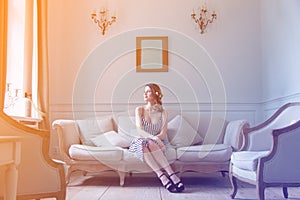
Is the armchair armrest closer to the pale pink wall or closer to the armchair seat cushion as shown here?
the armchair seat cushion

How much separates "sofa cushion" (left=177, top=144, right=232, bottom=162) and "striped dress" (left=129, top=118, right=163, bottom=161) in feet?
1.26

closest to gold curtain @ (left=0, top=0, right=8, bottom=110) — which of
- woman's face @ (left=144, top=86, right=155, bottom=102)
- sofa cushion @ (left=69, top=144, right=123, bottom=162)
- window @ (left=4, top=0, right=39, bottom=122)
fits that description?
window @ (left=4, top=0, right=39, bottom=122)

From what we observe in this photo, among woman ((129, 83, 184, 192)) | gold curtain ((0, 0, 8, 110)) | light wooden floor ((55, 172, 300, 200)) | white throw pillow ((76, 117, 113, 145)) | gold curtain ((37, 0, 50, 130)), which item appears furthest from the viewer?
gold curtain ((37, 0, 50, 130))

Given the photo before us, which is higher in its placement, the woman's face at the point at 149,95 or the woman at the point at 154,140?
the woman's face at the point at 149,95

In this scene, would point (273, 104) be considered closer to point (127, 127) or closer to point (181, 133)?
point (181, 133)

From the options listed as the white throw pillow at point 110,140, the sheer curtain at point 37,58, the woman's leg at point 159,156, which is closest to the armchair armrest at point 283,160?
the woman's leg at point 159,156

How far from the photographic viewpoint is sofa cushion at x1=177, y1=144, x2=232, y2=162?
140 inches

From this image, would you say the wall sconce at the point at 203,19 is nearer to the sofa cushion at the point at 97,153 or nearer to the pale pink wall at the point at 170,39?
the pale pink wall at the point at 170,39

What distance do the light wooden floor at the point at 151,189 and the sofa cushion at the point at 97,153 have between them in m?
0.30

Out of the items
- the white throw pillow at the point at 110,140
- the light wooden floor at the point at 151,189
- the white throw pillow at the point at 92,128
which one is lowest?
the light wooden floor at the point at 151,189

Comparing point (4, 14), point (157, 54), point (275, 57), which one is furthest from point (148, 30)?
point (4, 14)

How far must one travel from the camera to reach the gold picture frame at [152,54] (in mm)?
4648

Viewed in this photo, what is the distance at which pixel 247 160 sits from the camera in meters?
2.66

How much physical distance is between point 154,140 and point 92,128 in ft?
3.01
